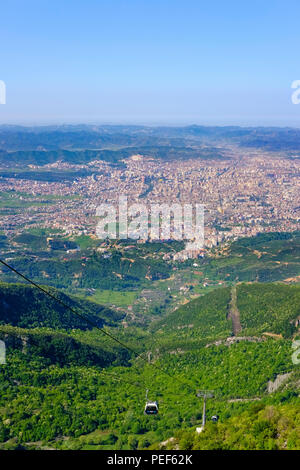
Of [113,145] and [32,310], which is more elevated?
[113,145]

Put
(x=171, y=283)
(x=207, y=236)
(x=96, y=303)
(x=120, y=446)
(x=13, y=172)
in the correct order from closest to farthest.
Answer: (x=120, y=446) < (x=96, y=303) < (x=171, y=283) < (x=207, y=236) < (x=13, y=172)

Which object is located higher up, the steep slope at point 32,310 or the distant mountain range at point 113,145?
the distant mountain range at point 113,145

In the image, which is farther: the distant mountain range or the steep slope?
the distant mountain range

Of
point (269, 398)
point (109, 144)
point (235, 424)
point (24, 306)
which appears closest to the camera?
point (235, 424)

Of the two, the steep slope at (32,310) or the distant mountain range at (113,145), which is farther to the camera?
the distant mountain range at (113,145)

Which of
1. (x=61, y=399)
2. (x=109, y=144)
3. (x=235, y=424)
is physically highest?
(x=109, y=144)

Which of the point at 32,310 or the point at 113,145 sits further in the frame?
the point at 113,145

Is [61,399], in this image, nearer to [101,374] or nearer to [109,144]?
[101,374]

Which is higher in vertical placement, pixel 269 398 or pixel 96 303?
pixel 269 398

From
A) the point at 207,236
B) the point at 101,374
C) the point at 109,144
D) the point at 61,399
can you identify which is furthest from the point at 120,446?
the point at 109,144

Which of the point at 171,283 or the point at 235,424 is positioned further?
the point at 171,283

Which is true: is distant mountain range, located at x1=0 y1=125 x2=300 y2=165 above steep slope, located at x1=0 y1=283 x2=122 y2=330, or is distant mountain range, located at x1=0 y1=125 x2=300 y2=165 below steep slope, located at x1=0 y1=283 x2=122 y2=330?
above
